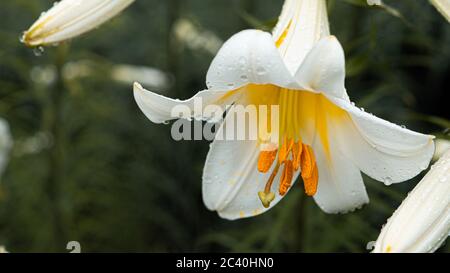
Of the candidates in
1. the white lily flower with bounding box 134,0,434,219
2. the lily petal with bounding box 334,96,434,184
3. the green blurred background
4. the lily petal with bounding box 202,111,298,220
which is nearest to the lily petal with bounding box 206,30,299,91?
the white lily flower with bounding box 134,0,434,219

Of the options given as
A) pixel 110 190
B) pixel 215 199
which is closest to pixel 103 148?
pixel 110 190

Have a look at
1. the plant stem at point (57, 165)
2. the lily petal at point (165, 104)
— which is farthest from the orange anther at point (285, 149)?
the plant stem at point (57, 165)

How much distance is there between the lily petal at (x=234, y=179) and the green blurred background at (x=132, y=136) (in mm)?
826

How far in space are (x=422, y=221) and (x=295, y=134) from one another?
404mm

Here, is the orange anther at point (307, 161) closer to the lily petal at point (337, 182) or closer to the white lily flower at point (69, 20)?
the lily petal at point (337, 182)

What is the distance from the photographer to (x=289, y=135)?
4.68ft

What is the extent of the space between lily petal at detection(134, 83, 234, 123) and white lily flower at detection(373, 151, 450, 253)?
40cm

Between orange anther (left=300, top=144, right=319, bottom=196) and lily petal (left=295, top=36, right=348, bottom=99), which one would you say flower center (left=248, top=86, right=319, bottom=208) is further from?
lily petal (left=295, top=36, right=348, bottom=99)

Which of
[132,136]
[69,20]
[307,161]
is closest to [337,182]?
[307,161]

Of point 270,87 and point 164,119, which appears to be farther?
point 270,87

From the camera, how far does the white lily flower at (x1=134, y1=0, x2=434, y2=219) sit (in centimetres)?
117

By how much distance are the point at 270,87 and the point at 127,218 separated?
1681 millimetres

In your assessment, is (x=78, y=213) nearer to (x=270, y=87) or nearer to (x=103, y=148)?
(x=103, y=148)
